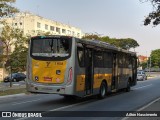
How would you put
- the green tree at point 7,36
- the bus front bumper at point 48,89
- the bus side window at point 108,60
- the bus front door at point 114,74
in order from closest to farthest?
the bus front bumper at point 48,89, the bus side window at point 108,60, the bus front door at point 114,74, the green tree at point 7,36

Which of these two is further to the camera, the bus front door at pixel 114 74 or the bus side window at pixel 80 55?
the bus front door at pixel 114 74

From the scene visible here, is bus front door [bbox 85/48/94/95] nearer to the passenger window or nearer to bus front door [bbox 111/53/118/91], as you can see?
the passenger window

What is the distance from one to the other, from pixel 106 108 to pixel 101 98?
4.86 m

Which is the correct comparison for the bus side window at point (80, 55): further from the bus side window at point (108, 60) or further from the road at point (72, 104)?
the bus side window at point (108, 60)

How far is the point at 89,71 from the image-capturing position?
2027 cm

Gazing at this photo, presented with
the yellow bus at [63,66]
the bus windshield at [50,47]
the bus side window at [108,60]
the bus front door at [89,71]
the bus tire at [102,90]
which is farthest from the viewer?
the bus side window at [108,60]

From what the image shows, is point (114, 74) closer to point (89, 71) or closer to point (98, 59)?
point (98, 59)

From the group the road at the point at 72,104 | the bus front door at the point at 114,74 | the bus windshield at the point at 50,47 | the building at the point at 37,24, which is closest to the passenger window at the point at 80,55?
the bus windshield at the point at 50,47

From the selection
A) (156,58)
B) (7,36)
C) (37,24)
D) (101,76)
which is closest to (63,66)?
(101,76)

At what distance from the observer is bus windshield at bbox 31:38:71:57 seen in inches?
735

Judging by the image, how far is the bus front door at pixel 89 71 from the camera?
1991cm

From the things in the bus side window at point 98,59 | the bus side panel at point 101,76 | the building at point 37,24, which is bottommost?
the bus side panel at point 101,76

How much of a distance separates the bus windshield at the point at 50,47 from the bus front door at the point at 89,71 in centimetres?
172

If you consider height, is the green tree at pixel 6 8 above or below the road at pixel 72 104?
above
